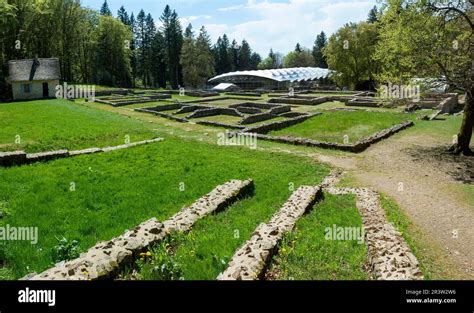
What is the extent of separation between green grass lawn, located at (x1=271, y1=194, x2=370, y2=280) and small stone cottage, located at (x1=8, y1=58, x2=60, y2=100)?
152 feet

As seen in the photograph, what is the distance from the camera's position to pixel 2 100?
43062mm

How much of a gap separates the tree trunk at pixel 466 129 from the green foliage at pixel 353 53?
123 ft

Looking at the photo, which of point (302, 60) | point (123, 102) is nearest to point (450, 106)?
point (123, 102)

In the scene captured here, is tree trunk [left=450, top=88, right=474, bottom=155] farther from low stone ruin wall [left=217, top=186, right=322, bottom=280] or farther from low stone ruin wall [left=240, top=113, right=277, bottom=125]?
low stone ruin wall [left=240, top=113, right=277, bottom=125]

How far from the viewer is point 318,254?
7090 mm

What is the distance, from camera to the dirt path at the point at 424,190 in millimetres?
8594

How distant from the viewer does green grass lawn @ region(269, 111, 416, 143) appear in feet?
72.9

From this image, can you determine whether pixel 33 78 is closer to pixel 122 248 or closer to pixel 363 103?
pixel 363 103

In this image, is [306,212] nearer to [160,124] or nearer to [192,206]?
[192,206]

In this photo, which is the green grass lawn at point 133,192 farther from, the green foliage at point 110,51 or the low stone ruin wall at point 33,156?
the green foliage at point 110,51

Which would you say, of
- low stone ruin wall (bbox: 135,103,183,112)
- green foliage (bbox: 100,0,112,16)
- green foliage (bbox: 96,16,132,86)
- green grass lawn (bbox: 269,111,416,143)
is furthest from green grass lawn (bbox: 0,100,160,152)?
green foliage (bbox: 100,0,112,16)

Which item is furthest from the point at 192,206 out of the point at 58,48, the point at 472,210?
the point at 58,48

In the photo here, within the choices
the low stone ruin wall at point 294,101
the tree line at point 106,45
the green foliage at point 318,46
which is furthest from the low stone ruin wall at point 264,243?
the green foliage at point 318,46
